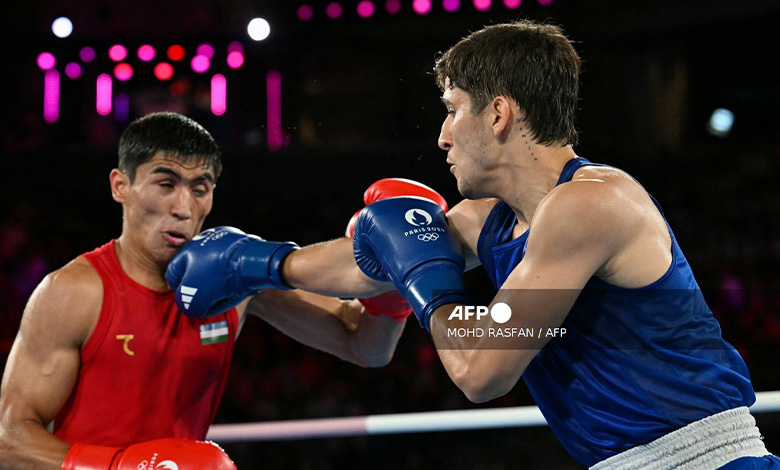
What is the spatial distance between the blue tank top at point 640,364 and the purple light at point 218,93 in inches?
201

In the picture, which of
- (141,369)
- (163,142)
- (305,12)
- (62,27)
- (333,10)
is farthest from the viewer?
(305,12)

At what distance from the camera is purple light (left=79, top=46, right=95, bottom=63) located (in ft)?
21.4

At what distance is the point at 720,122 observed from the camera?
8.04 m

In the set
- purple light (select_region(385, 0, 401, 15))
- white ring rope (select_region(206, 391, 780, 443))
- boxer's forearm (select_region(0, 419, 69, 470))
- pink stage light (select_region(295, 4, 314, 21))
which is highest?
purple light (select_region(385, 0, 401, 15))

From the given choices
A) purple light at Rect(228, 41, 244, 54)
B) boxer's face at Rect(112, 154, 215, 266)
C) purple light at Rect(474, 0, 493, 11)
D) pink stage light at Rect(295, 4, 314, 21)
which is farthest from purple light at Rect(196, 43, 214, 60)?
boxer's face at Rect(112, 154, 215, 266)

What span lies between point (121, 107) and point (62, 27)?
0.97m

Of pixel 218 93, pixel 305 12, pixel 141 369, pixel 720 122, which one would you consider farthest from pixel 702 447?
pixel 720 122

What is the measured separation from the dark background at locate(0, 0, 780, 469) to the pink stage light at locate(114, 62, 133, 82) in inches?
2.5

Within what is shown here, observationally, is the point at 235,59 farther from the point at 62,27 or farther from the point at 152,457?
the point at 152,457

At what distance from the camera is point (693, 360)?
68.3 inches

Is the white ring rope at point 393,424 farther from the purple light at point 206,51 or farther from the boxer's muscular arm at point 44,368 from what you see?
the purple light at point 206,51

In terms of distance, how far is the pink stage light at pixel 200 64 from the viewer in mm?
6414

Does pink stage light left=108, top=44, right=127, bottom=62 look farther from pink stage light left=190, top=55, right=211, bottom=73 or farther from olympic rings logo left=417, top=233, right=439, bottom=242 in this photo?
olympic rings logo left=417, top=233, right=439, bottom=242

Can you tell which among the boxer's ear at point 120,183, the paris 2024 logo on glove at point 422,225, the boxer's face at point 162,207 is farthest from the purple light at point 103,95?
the paris 2024 logo on glove at point 422,225
